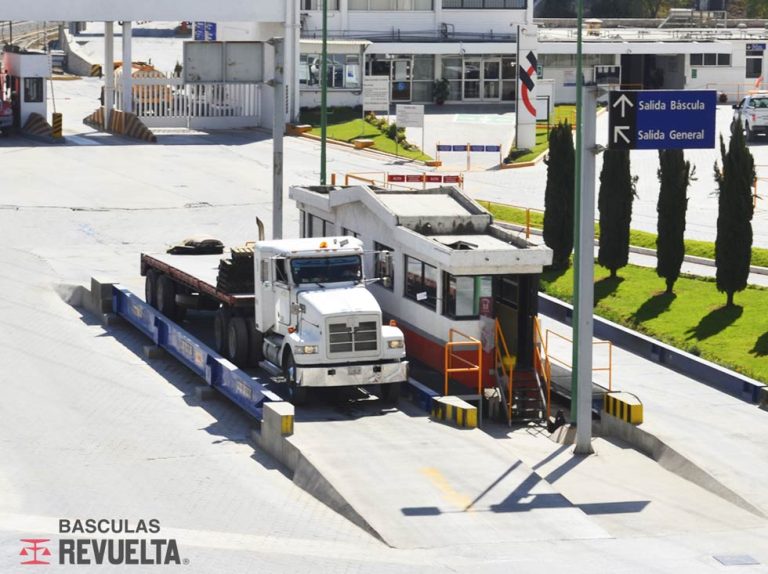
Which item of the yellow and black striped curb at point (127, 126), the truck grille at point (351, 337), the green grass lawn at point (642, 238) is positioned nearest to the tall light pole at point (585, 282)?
the truck grille at point (351, 337)

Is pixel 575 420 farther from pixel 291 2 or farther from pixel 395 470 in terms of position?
pixel 291 2

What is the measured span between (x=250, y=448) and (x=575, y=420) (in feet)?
17.5

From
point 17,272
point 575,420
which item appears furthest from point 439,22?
point 575,420

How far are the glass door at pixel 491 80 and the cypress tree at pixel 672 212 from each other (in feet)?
132

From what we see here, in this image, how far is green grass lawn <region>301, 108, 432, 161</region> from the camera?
58941 mm

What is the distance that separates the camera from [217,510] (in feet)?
72.3

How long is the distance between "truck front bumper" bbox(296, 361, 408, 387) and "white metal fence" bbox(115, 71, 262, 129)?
39303 mm

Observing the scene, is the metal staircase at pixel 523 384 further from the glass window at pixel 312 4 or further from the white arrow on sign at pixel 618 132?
the glass window at pixel 312 4

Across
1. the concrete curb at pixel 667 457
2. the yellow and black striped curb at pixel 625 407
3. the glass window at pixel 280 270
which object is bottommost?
the concrete curb at pixel 667 457

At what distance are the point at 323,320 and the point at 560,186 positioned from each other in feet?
41.7

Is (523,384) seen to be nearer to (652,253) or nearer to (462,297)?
(462,297)

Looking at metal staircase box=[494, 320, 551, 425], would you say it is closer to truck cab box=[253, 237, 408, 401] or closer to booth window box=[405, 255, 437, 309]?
booth window box=[405, 255, 437, 309]

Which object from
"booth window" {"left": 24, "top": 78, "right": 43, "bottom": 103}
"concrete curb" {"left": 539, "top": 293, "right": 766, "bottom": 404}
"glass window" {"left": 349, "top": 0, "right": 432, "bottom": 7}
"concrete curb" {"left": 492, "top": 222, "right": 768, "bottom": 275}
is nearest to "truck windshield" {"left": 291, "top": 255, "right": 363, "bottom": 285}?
"concrete curb" {"left": 539, "top": 293, "right": 766, "bottom": 404}

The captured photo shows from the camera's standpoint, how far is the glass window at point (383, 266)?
95.3 ft
